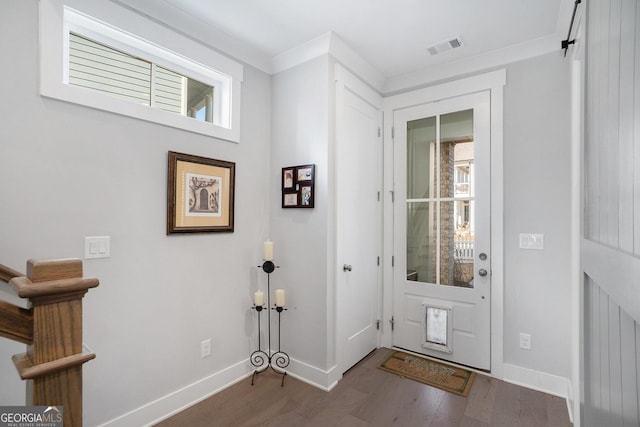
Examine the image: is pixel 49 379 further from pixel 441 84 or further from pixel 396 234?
pixel 441 84

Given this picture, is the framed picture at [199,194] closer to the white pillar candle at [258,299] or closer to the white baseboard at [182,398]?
the white pillar candle at [258,299]

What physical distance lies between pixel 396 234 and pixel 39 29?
9.62 ft

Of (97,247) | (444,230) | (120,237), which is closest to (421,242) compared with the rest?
(444,230)

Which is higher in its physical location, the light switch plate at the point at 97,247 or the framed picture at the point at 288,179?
the framed picture at the point at 288,179

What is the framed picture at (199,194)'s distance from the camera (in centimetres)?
207

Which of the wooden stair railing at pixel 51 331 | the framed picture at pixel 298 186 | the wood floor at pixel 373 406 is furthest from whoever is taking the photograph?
the framed picture at pixel 298 186

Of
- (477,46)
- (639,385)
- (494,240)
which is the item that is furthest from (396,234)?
(639,385)

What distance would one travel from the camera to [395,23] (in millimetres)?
2217

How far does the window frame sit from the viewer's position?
1.58 m

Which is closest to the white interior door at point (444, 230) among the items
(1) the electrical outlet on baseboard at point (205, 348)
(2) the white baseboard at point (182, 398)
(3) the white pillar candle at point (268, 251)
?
(3) the white pillar candle at point (268, 251)

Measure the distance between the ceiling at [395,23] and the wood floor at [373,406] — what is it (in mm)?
2679

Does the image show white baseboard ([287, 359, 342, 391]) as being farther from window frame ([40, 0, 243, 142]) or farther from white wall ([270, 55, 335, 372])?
window frame ([40, 0, 243, 142])

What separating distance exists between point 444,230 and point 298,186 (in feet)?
4.67

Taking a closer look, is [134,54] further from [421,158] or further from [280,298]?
[421,158]
